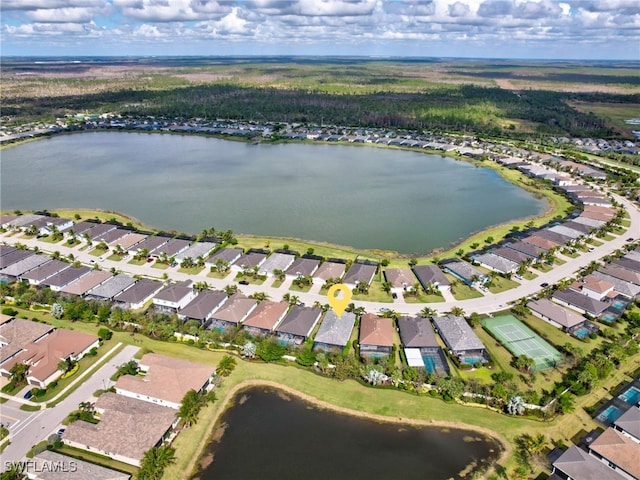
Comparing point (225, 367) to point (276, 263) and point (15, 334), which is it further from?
point (15, 334)

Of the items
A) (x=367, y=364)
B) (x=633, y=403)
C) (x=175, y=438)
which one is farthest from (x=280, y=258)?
(x=633, y=403)

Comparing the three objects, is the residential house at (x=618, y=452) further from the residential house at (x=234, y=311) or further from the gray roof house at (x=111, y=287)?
the gray roof house at (x=111, y=287)

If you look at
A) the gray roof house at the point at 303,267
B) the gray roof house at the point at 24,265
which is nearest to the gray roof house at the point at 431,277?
the gray roof house at the point at 303,267

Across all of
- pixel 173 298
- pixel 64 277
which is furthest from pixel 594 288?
pixel 64 277

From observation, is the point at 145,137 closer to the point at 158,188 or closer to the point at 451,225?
the point at 158,188

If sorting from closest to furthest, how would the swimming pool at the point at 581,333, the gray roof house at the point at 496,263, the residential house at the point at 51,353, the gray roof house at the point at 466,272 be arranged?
the residential house at the point at 51,353 → the swimming pool at the point at 581,333 → the gray roof house at the point at 466,272 → the gray roof house at the point at 496,263

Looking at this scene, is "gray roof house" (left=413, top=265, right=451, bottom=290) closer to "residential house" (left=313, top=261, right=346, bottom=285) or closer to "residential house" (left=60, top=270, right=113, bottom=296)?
"residential house" (left=313, top=261, right=346, bottom=285)
